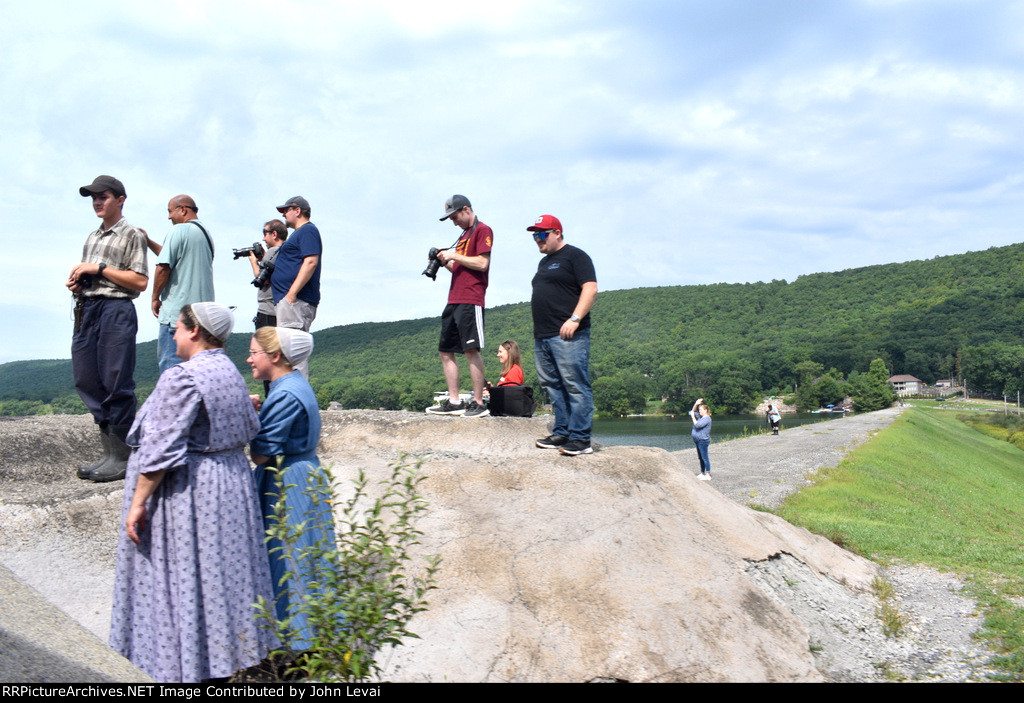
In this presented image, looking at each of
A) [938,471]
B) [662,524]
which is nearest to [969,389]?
[938,471]

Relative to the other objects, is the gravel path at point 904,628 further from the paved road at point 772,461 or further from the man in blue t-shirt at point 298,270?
the paved road at point 772,461

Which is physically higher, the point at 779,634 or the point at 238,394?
the point at 238,394

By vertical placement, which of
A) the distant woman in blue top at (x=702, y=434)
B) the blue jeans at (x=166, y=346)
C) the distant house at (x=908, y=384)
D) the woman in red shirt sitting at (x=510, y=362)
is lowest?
the distant house at (x=908, y=384)

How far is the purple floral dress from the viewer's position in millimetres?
3713

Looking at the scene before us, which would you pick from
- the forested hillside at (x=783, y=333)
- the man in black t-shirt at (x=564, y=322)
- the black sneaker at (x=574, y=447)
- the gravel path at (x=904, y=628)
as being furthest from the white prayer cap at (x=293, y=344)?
the forested hillside at (x=783, y=333)

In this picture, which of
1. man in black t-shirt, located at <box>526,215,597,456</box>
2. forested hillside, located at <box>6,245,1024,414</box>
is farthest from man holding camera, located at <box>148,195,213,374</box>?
forested hillside, located at <box>6,245,1024,414</box>

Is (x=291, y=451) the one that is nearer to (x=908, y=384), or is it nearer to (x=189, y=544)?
(x=189, y=544)

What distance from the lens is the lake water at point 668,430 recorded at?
49406 mm

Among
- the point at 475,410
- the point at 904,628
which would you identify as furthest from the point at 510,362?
the point at 904,628

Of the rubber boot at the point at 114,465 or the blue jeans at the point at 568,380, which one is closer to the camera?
the rubber boot at the point at 114,465

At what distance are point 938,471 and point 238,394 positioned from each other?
2703 cm

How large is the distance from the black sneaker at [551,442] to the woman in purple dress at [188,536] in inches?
139
